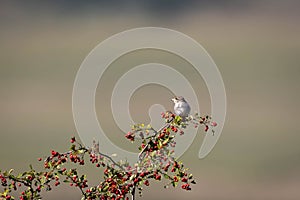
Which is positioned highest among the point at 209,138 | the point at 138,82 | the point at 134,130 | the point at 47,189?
the point at 138,82

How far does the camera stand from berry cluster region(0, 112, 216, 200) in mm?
7457

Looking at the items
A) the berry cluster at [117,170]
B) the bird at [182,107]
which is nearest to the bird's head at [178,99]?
the bird at [182,107]

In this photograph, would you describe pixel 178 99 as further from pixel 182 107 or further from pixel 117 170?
pixel 117 170

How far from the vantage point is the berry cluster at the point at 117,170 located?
24.5 feet

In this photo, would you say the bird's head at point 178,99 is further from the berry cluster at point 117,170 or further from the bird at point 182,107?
the berry cluster at point 117,170

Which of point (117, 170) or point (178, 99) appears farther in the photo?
point (178, 99)

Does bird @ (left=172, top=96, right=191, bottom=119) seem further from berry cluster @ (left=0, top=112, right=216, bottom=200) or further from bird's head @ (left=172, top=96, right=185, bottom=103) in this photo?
berry cluster @ (left=0, top=112, right=216, bottom=200)

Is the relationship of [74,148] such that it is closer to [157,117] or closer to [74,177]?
[74,177]

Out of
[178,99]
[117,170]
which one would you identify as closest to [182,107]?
[178,99]

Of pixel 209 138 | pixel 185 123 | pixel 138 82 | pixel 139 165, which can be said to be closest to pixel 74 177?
pixel 139 165

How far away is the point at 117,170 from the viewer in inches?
297

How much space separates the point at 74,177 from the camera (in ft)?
25.2

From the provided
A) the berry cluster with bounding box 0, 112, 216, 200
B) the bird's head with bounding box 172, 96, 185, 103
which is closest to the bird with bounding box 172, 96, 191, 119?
the bird's head with bounding box 172, 96, 185, 103

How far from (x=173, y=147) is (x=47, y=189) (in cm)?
136
